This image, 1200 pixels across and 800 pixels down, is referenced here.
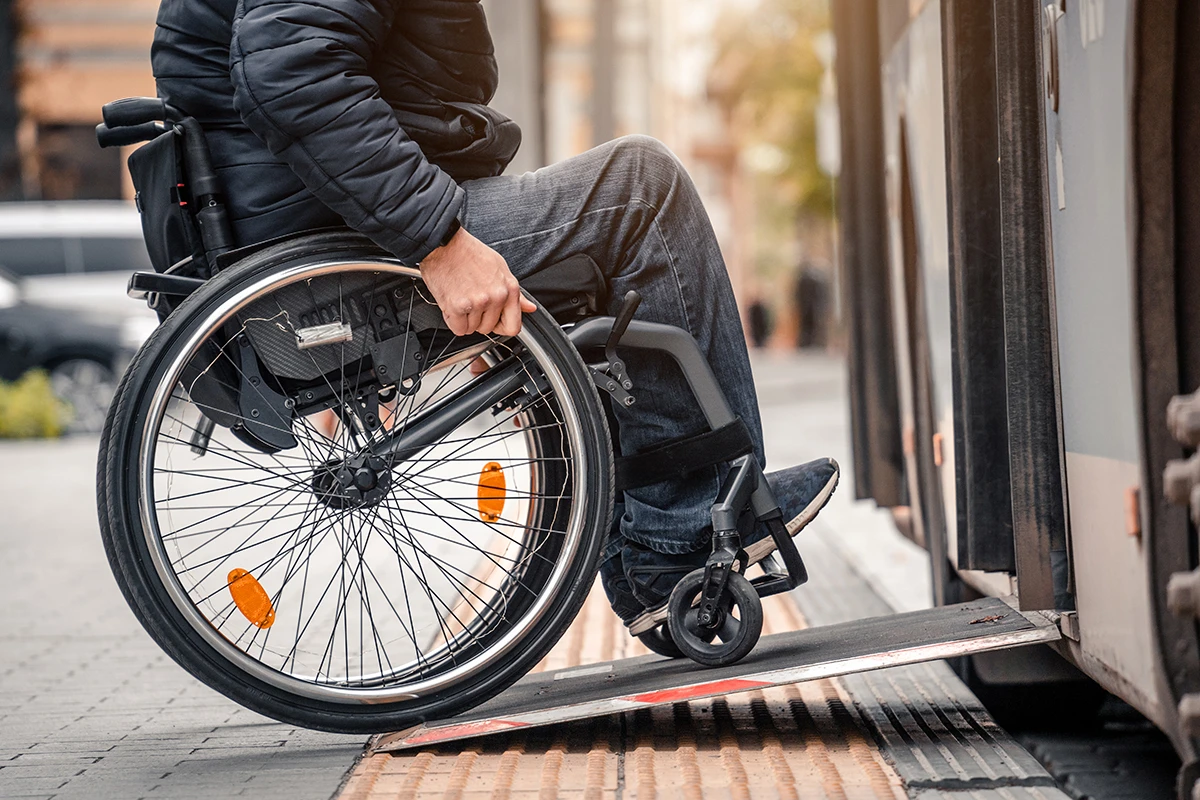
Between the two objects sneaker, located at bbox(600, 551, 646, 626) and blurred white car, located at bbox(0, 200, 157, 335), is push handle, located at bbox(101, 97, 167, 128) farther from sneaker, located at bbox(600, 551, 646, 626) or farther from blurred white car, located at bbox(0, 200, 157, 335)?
blurred white car, located at bbox(0, 200, 157, 335)

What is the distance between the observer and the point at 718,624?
8.60 feet

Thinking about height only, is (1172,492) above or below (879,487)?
above

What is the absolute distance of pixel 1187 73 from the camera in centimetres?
185

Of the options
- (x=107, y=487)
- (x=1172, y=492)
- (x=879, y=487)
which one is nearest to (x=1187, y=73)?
(x=1172, y=492)

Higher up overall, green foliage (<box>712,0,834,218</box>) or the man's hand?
green foliage (<box>712,0,834,218</box>)

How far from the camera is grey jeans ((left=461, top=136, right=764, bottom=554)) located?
104 inches

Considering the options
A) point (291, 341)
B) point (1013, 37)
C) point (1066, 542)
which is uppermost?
point (1013, 37)

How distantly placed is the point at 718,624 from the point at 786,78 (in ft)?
107

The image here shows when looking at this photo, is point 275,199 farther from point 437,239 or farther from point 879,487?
point 879,487

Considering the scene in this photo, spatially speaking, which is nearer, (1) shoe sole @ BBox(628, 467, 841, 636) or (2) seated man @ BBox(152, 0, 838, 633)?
(2) seated man @ BBox(152, 0, 838, 633)

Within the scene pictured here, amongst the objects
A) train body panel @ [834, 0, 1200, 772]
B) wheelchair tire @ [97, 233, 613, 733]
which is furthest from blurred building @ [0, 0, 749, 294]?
wheelchair tire @ [97, 233, 613, 733]

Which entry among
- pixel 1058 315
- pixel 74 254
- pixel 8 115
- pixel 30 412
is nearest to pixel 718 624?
pixel 1058 315

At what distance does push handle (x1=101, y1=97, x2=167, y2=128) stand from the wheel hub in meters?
0.70

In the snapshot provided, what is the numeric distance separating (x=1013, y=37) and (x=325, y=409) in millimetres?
1386
